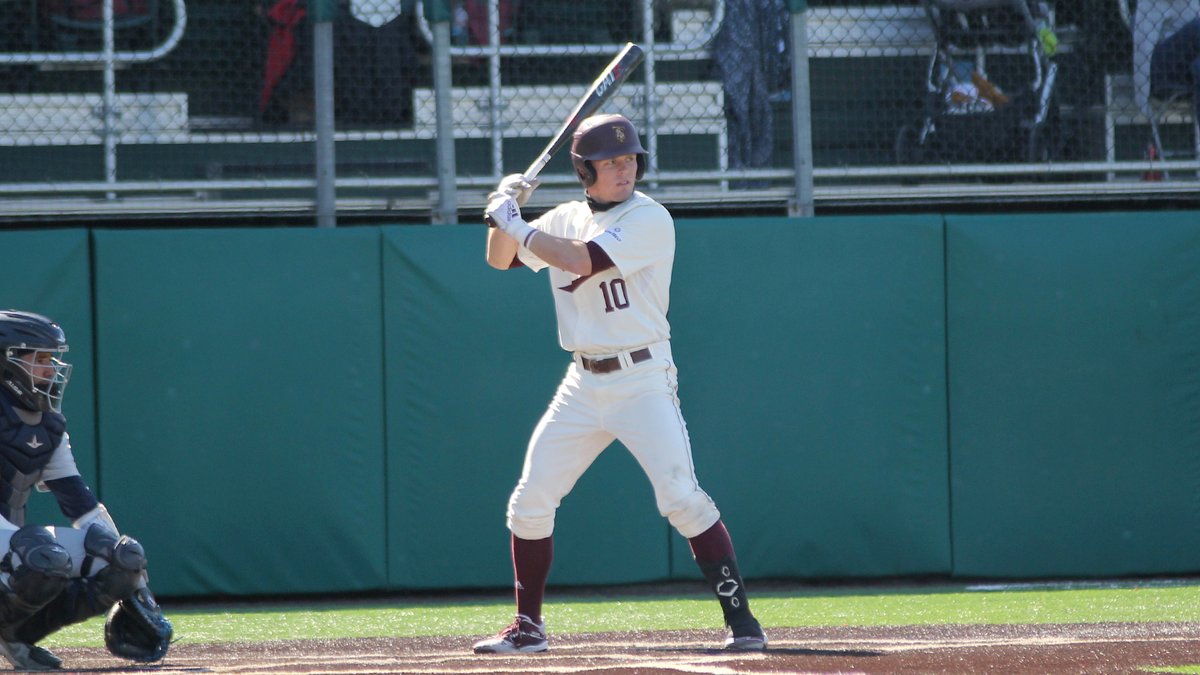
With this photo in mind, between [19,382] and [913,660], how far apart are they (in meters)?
2.68

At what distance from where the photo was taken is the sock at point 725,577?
13.4 feet

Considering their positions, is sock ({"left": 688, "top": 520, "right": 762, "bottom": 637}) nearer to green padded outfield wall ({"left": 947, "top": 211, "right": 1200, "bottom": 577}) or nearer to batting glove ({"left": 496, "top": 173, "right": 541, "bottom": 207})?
batting glove ({"left": 496, "top": 173, "right": 541, "bottom": 207})

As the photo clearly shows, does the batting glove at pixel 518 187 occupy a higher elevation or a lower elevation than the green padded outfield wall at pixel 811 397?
higher

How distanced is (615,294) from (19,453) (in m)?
1.81

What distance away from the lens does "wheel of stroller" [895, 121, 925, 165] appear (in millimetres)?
6746

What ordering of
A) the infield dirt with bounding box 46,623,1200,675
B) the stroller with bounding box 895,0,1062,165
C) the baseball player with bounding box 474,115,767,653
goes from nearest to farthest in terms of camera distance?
the infield dirt with bounding box 46,623,1200,675
the baseball player with bounding box 474,115,767,653
the stroller with bounding box 895,0,1062,165

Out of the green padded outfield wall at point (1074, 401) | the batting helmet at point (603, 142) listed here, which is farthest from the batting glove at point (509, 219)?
the green padded outfield wall at point (1074, 401)

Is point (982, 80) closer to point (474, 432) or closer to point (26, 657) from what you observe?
point (474, 432)

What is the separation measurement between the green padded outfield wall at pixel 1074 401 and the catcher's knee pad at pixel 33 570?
4.19m

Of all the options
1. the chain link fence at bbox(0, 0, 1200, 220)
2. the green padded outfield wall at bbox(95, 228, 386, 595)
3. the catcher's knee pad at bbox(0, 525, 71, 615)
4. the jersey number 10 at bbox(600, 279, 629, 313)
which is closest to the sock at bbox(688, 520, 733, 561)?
the jersey number 10 at bbox(600, 279, 629, 313)

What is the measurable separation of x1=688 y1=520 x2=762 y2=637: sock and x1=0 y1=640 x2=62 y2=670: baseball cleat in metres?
1.89

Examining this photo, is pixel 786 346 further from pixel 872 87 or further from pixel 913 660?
pixel 913 660

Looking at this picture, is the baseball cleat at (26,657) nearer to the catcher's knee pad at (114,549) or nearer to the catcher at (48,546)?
the catcher at (48,546)

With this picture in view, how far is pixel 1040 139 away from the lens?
6.82 m
